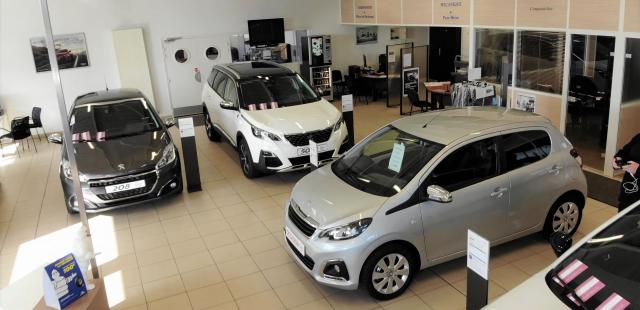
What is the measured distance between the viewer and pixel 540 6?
7340 millimetres

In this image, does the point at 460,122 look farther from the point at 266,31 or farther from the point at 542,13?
the point at 266,31

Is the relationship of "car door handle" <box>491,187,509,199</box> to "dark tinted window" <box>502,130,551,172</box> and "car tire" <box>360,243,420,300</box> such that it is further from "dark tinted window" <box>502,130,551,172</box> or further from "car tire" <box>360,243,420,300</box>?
"car tire" <box>360,243,420,300</box>

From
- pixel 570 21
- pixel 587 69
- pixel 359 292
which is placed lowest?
pixel 359 292

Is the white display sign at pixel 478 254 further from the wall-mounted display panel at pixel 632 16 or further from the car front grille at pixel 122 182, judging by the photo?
the wall-mounted display panel at pixel 632 16

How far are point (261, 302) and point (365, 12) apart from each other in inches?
355

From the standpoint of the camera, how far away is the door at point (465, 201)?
4.41m

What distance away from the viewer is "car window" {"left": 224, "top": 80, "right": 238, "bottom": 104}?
796 centimetres

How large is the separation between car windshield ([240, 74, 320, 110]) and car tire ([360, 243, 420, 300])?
3889mm

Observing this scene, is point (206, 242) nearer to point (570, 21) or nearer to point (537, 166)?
point (537, 166)

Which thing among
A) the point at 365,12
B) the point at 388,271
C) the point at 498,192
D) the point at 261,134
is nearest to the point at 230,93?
the point at 261,134

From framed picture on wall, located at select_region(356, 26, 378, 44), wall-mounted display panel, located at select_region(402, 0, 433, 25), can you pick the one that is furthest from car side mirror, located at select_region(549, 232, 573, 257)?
framed picture on wall, located at select_region(356, 26, 378, 44)

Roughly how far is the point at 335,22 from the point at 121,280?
9.66m

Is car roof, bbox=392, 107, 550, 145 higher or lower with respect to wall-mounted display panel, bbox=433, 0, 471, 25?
lower

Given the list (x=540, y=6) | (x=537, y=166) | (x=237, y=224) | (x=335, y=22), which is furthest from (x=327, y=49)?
(x=537, y=166)
